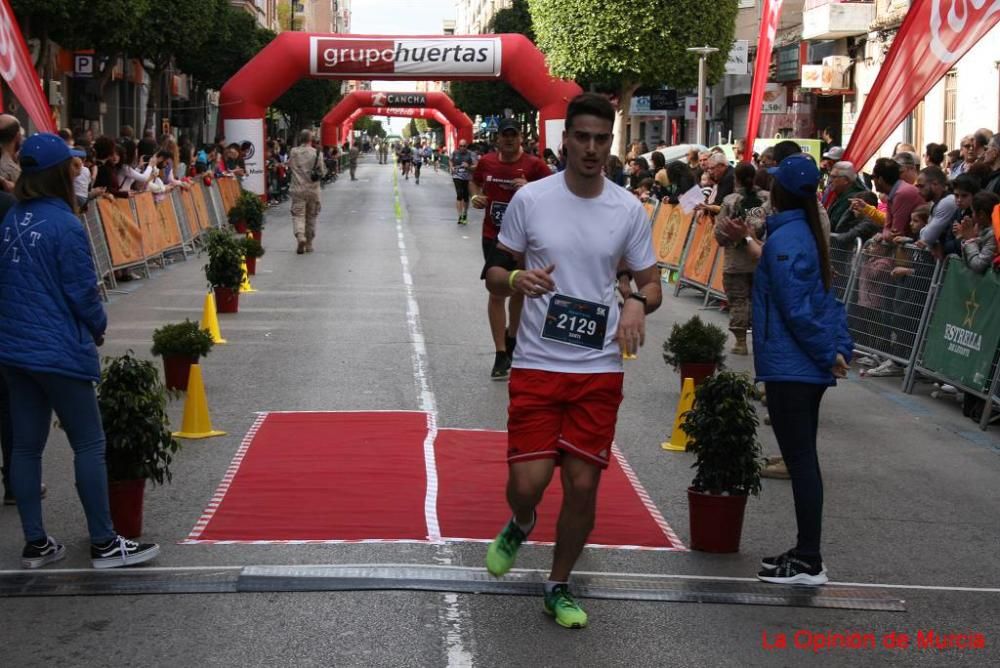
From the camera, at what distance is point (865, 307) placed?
511 inches

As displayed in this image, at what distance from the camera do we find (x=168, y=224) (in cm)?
2181

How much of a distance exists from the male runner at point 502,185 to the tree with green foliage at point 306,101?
56.9 m

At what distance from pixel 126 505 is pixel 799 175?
3322 millimetres

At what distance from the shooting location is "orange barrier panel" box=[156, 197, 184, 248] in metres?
21.3

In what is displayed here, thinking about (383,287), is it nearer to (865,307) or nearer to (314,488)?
(865,307)

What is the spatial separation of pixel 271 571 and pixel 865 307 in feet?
26.8

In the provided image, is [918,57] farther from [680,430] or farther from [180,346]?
[180,346]

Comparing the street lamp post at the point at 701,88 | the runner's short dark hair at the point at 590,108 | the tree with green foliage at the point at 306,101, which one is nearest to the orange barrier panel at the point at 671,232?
the runner's short dark hair at the point at 590,108

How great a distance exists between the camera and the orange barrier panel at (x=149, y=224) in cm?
1956

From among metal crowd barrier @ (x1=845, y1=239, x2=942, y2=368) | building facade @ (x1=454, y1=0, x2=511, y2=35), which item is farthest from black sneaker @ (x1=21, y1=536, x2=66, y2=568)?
building facade @ (x1=454, y1=0, x2=511, y2=35)

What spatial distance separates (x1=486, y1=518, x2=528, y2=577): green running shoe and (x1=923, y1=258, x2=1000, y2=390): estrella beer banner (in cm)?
583

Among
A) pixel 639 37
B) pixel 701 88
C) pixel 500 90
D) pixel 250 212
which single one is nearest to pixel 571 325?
pixel 250 212

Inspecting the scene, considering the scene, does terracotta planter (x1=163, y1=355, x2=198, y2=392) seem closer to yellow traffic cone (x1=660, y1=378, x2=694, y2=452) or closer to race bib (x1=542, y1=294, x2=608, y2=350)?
yellow traffic cone (x1=660, y1=378, x2=694, y2=452)

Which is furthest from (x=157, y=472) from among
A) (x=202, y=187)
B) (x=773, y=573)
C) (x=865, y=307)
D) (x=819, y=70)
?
(x=819, y=70)
